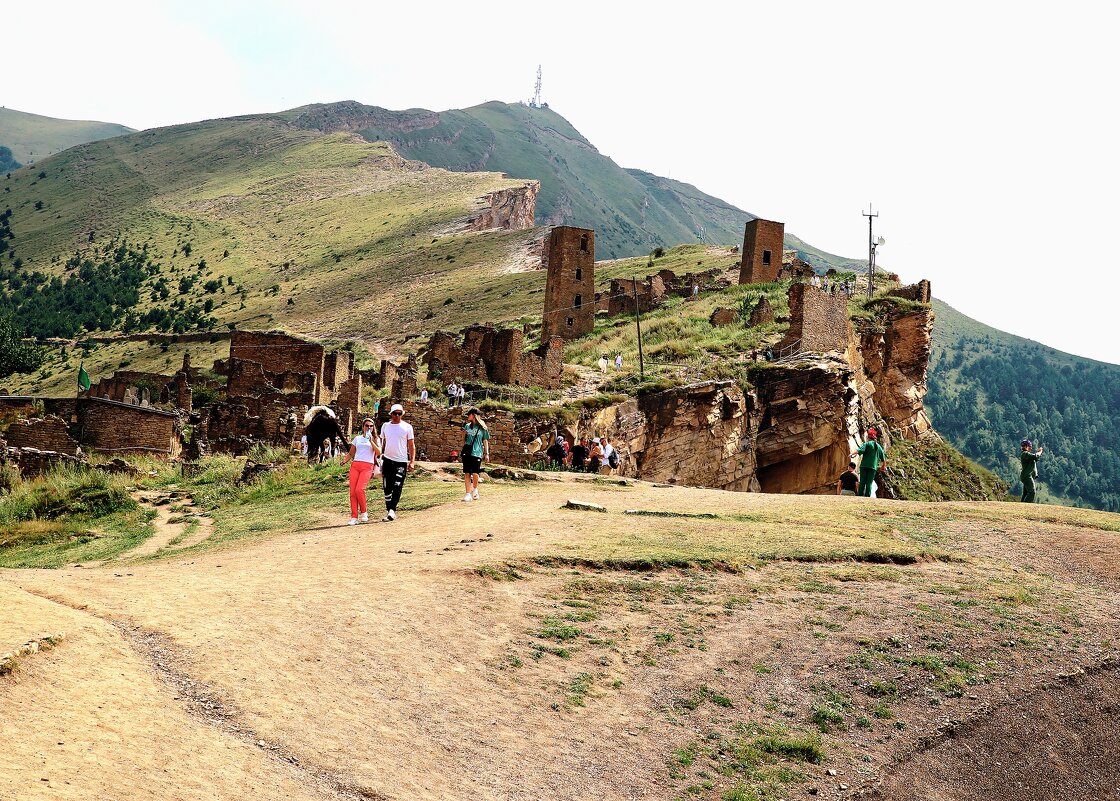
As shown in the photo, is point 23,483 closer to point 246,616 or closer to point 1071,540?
point 246,616

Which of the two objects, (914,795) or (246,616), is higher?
(246,616)

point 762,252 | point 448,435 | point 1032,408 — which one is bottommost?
point 448,435

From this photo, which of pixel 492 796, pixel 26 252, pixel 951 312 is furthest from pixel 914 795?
pixel 951 312

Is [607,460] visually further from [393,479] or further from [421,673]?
[421,673]

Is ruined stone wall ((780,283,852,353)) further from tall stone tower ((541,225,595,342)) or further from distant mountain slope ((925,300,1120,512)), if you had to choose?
distant mountain slope ((925,300,1120,512))

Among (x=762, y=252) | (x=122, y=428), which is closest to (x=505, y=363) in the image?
(x=122, y=428)

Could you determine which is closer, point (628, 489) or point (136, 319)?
point (628, 489)

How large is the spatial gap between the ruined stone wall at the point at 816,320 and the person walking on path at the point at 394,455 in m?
24.7

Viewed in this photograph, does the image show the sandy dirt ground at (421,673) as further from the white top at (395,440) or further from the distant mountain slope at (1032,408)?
the distant mountain slope at (1032,408)

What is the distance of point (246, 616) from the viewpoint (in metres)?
7.91

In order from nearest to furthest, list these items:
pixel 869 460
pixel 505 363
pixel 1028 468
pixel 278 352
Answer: pixel 869 460, pixel 1028 468, pixel 505 363, pixel 278 352

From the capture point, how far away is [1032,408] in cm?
12938

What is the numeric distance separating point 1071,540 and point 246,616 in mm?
10910

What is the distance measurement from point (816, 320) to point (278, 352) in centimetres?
1898
